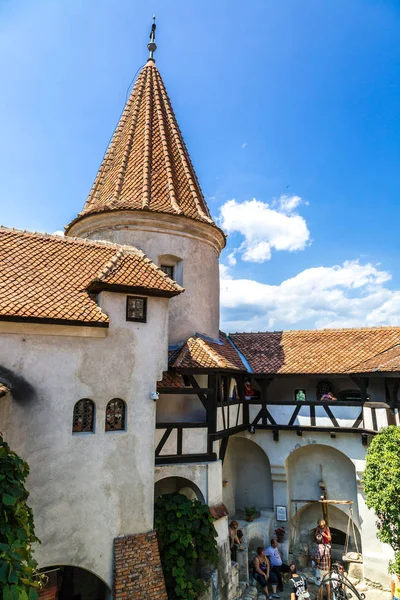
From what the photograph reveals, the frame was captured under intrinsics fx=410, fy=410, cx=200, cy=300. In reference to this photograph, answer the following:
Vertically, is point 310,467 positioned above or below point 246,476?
above

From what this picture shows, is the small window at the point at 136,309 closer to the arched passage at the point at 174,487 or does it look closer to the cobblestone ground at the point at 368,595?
the arched passage at the point at 174,487

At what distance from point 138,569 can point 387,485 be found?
6200 millimetres

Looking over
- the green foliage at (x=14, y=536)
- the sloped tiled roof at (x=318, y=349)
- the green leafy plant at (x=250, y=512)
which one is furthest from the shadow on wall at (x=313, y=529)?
the green foliage at (x=14, y=536)

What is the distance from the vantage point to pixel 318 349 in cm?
1527

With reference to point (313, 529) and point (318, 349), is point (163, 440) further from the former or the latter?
point (313, 529)

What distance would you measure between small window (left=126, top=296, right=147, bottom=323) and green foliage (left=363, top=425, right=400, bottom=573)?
23.0 ft

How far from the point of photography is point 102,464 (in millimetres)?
9008

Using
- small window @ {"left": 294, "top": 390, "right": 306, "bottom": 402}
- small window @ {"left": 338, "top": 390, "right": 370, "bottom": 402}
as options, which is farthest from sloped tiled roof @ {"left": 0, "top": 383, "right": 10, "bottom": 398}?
small window @ {"left": 338, "top": 390, "right": 370, "bottom": 402}

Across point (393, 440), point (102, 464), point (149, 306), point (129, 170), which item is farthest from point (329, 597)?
point (129, 170)

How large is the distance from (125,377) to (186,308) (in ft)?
13.5

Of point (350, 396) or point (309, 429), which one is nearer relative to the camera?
point (309, 429)

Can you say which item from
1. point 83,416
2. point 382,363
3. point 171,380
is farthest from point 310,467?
point 83,416

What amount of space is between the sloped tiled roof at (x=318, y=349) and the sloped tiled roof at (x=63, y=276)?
20.8 ft

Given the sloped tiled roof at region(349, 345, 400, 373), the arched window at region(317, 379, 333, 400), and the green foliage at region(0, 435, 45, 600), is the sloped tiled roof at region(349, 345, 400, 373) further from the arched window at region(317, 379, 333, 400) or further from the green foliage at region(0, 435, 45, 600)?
the green foliage at region(0, 435, 45, 600)
